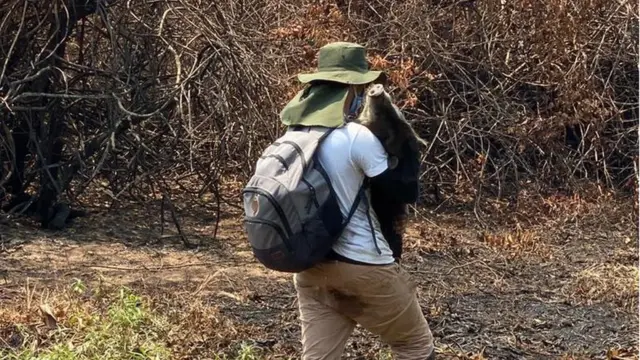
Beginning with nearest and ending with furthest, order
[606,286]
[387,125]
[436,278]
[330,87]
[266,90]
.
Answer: [387,125] → [330,87] → [606,286] → [436,278] → [266,90]

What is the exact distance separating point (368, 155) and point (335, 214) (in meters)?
0.25

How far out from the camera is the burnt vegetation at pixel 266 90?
7570 millimetres

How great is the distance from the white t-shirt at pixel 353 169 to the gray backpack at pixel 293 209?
37 millimetres

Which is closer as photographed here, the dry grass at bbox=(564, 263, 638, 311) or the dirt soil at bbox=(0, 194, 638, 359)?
→ the dirt soil at bbox=(0, 194, 638, 359)

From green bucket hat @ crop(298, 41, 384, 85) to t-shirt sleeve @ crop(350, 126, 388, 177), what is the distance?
0.78ft

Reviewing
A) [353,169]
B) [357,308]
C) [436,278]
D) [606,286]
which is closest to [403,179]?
[353,169]

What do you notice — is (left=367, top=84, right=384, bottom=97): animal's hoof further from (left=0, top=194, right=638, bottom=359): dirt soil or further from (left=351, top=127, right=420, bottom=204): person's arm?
(left=0, top=194, right=638, bottom=359): dirt soil

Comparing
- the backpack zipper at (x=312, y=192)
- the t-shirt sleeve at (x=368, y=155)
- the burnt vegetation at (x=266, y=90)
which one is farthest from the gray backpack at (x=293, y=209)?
the burnt vegetation at (x=266, y=90)

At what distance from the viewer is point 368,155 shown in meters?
3.75

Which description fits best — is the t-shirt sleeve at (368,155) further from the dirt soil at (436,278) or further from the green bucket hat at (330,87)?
the dirt soil at (436,278)

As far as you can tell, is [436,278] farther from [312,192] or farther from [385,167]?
[312,192]

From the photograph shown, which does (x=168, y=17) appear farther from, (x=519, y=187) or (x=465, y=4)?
(x=519, y=187)

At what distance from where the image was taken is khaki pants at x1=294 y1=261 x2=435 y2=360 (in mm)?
3854

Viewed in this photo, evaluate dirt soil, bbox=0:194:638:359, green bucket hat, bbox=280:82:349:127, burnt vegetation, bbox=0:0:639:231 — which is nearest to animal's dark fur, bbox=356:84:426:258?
green bucket hat, bbox=280:82:349:127
